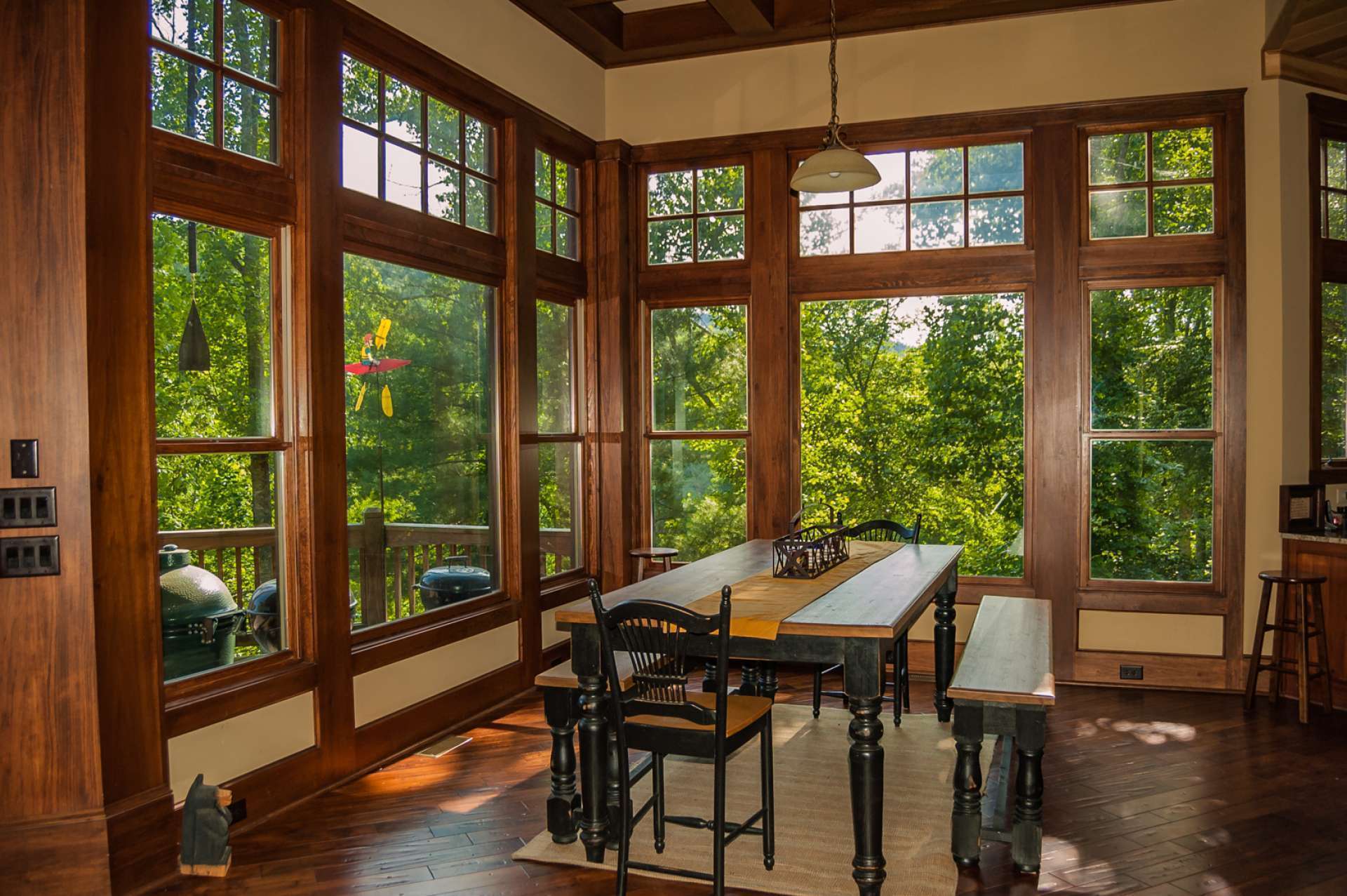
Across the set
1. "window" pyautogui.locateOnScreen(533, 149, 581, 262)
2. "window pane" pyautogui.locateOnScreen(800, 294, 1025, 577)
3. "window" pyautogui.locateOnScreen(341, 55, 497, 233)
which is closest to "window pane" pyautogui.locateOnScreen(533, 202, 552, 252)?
"window" pyautogui.locateOnScreen(533, 149, 581, 262)

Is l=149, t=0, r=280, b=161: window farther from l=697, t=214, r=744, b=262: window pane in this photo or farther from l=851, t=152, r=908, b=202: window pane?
l=851, t=152, r=908, b=202: window pane

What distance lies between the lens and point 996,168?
574 cm

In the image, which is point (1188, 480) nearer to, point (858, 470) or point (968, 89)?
point (858, 470)

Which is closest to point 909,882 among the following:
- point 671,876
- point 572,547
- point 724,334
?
point 671,876

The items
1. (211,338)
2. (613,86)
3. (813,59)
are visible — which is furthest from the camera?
(613,86)

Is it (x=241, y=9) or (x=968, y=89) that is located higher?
(x=968, y=89)

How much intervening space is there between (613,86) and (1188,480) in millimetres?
4176

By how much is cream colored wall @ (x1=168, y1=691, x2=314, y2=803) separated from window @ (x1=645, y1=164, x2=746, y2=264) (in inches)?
142

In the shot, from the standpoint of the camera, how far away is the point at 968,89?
570cm

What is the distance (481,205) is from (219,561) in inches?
95.0

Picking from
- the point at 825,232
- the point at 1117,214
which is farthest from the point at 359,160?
the point at 1117,214

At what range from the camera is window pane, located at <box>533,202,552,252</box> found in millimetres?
5668

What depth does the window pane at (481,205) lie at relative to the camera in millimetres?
5062

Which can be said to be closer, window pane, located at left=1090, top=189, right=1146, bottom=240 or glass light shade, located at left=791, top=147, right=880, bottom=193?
glass light shade, located at left=791, top=147, right=880, bottom=193
